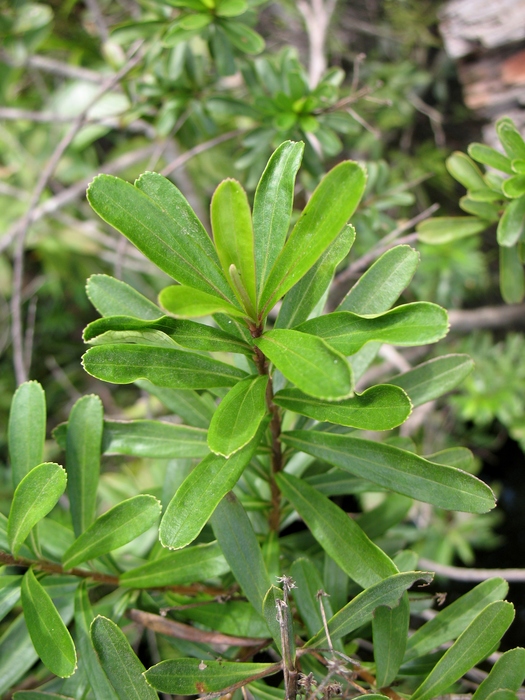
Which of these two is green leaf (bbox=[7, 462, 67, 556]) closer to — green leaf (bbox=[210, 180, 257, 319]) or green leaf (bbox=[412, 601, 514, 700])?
green leaf (bbox=[210, 180, 257, 319])

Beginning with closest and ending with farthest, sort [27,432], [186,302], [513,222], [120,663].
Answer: [186,302], [120,663], [27,432], [513,222]

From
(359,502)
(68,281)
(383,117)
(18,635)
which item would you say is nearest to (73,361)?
(68,281)

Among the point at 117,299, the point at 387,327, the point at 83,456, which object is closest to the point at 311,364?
the point at 387,327

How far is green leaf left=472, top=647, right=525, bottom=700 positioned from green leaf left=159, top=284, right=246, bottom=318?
500 mm

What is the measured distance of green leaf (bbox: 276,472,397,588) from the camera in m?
0.63

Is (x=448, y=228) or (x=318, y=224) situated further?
(x=448, y=228)

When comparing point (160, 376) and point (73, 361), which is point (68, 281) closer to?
point (73, 361)

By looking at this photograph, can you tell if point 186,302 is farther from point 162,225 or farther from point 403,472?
point 403,472

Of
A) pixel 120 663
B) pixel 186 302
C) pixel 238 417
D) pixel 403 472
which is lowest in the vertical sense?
pixel 120 663

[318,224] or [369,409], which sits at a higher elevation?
[318,224]

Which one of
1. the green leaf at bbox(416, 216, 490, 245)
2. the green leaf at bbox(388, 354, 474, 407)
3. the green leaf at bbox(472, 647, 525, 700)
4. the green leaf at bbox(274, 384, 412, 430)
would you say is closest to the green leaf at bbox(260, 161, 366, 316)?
the green leaf at bbox(274, 384, 412, 430)

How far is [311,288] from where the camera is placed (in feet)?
2.10

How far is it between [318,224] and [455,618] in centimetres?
54

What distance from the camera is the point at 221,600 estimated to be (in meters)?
0.74
